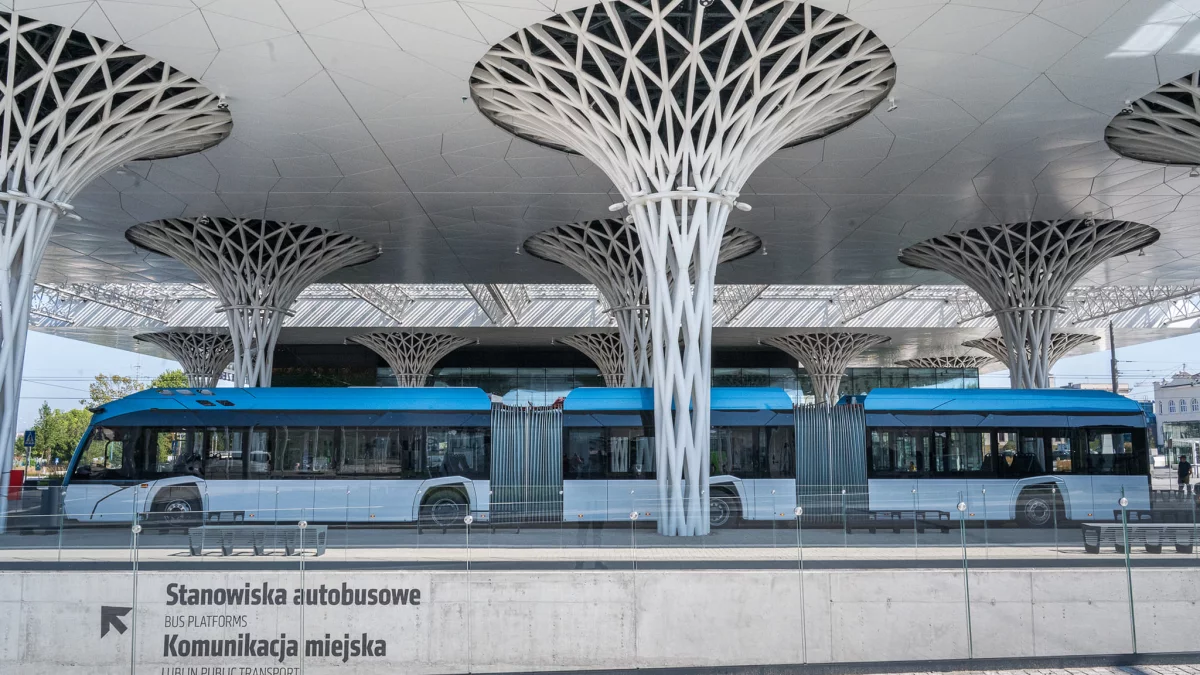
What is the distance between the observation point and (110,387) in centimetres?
7194

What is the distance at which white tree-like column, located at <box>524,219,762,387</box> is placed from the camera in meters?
29.9

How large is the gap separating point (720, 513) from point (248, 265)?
69.9 feet

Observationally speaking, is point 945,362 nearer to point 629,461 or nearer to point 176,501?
point 629,461

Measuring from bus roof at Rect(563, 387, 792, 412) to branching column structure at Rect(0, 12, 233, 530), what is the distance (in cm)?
987

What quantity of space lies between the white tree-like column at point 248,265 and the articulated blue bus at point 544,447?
364 inches

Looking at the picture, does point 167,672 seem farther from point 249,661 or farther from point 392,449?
point 392,449

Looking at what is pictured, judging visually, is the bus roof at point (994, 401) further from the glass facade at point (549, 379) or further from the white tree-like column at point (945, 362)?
the white tree-like column at point (945, 362)

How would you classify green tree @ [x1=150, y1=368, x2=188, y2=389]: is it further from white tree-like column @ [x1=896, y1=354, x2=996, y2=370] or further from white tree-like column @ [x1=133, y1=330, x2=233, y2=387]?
white tree-like column @ [x1=896, y1=354, x2=996, y2=370]

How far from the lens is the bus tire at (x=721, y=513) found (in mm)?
13094

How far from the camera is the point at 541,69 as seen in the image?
56.4 ft

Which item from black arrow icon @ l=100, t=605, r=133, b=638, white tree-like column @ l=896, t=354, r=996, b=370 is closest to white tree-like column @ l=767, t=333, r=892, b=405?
white tree-like column @ l=896, t=354, r=996, b=370

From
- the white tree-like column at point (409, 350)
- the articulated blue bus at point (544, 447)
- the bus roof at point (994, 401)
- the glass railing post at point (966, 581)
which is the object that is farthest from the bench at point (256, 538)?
the white tree-like column at point (409, 350)

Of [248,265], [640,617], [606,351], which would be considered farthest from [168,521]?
[606,351]

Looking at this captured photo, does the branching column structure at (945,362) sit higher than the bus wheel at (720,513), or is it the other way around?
the branching column structure at (945,362)
